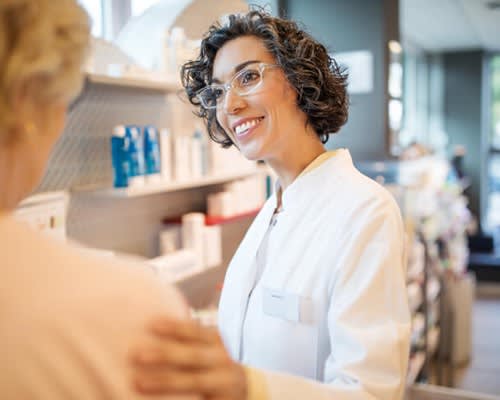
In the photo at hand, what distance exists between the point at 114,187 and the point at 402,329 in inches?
45.6

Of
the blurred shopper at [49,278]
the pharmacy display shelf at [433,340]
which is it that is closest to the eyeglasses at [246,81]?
the blurred shopper at [49,278]

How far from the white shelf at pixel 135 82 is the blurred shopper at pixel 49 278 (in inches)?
45.0

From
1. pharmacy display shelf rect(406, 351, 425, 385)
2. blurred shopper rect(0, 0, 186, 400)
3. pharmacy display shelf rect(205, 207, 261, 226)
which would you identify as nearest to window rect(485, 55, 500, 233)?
pharmacy display shelf rect(406, 351, 425, 385)

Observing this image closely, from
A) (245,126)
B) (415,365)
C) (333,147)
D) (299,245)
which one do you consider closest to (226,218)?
(333,147)

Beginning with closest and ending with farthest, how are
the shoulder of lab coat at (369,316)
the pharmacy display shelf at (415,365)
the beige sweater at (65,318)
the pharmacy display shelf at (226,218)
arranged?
1. the beige sweater at (65,318)
2. the shoulder of lab coat at (369,316)
3. the pharmacy display shelf at (226,218)
4. the pharmacy display shelf at (415,365)

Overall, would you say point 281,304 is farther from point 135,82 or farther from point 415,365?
point 415,365

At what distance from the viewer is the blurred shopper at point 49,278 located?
0.47 meters

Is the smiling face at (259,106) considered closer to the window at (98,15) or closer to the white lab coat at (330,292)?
the white lab coat at (330,292)

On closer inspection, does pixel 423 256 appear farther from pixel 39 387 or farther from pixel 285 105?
pixel 39 387

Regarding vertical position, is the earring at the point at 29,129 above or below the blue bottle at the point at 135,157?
above

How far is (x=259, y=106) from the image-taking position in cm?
134

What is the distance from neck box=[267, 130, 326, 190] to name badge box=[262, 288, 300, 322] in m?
0.33

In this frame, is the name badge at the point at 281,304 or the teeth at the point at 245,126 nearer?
the name badge at the point at 281,304

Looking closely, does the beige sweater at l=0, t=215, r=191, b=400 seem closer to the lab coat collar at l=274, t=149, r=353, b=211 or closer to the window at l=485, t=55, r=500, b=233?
the lab coat collar at l=274, t=149, r=353, b=211
